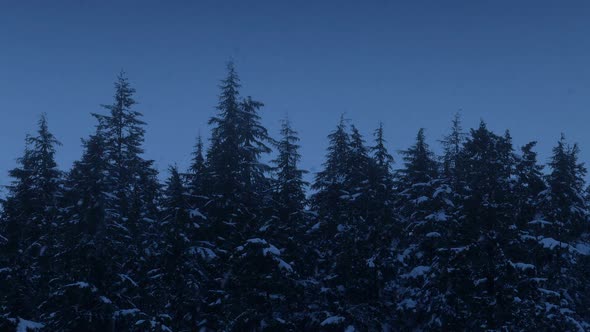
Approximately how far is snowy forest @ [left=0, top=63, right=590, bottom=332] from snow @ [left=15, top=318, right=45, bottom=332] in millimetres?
154

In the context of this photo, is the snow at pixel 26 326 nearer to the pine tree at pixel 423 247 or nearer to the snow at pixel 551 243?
the pine tree at pixel 423 247

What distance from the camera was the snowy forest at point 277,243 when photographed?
78.6 ft

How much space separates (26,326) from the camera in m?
25.8

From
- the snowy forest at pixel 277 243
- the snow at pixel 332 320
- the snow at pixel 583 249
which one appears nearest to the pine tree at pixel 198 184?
the snowy forest at pixel 277 243

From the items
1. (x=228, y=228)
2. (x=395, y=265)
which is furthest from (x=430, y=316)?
(x=228, y=228)

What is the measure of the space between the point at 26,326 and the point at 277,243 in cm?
1252

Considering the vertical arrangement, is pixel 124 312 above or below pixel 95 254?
below

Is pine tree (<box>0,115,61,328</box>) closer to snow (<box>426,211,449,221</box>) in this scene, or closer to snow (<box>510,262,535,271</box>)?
snow (<box>426,211,449,221</box>)

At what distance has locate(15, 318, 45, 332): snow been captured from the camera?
2555cm

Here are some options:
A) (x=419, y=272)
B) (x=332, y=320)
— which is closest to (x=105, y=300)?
(x=332, y=320)

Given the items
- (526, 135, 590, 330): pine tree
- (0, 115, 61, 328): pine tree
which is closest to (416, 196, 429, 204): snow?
(526, 135, 590, 330): pine tree

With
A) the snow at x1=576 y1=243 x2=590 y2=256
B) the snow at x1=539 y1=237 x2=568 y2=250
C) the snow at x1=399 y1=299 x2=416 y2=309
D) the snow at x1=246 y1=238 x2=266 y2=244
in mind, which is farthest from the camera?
the snow at x1=399 y1=299 x2=416 y2=309

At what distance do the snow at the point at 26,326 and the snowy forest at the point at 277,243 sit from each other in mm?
154

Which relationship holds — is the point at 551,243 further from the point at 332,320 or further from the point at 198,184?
the point at 198,184
